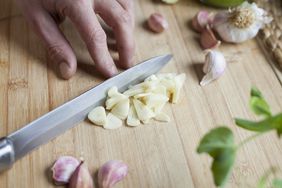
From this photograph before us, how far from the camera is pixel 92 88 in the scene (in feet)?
2.62

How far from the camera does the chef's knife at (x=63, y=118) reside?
2.25 ft

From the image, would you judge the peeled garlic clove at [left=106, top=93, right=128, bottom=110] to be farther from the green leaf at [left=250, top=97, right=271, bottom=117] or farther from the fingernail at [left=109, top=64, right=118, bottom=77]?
the green leaf at [left=250, top=97, right=271, bottom=117]

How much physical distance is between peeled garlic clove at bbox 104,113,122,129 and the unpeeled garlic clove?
13.4 inches

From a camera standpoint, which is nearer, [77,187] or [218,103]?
[77,187]

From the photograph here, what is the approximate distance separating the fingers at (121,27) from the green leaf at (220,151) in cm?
42

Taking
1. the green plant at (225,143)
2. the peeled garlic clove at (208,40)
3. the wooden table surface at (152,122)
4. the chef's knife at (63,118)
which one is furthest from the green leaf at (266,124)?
the peeled garlic clove at (208,40)

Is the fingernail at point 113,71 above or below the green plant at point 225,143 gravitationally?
below

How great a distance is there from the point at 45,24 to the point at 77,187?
37 cm

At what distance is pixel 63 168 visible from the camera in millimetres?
707

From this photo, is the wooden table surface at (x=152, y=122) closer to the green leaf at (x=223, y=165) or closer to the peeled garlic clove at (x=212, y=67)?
the peeled garlic clove at (x=212, y=67)

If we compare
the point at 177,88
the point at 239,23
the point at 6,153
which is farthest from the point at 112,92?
the point at 239,23

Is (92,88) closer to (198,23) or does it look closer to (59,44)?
(59,44)

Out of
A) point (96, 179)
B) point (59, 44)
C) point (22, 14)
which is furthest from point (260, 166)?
point (22, 14)

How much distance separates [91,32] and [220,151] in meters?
0.45
